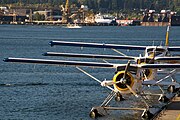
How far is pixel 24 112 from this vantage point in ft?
88.9

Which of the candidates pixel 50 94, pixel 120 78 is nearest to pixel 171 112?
pixel 120 78

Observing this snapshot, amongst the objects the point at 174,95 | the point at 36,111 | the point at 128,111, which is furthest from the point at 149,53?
the point at 36,111

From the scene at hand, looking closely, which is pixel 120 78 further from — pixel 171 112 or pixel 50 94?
pixel 50 94

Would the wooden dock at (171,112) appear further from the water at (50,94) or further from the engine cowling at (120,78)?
the engine cowling at (120,78)

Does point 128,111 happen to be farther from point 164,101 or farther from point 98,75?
point 98,75

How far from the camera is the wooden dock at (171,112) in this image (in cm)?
2430

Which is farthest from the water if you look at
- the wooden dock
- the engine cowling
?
the engine cowling

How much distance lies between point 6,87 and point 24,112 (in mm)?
8704

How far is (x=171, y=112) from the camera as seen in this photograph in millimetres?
25594

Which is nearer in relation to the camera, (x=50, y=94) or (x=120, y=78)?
(x=120, y=78)

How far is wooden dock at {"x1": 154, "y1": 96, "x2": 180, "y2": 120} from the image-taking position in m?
24.3

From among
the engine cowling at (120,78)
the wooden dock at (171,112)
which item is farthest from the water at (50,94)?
the engine cowling at (120,78)

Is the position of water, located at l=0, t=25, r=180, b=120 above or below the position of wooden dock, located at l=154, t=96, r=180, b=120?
below

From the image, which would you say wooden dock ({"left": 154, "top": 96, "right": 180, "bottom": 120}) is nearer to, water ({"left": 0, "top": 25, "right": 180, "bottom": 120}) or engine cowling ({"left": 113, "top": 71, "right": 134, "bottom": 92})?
water ({"left": 0, "top": 25, "right": 180, "bottom": 120})
